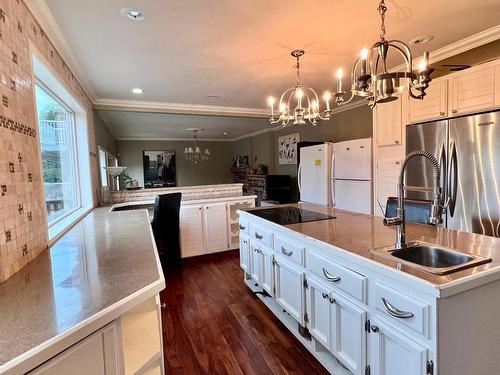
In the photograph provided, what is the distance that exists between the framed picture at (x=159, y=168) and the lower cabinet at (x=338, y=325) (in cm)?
793

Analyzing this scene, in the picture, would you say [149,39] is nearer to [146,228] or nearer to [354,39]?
[146,228]

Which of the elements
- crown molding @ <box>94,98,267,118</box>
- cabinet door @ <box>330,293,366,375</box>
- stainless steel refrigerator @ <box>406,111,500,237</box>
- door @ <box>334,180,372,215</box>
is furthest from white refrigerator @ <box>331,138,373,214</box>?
cabinet door @ <box>330,293,366,375</box>

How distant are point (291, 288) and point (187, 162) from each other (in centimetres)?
787

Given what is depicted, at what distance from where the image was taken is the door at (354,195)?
11.6 ft

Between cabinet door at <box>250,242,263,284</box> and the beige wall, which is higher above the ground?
the beige wall

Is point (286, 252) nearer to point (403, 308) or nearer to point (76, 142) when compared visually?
point (403, 308)

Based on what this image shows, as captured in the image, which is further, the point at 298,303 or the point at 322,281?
the point at 298,303

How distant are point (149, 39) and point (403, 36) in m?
2.13

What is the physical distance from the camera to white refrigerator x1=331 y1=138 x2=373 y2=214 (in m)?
3.52

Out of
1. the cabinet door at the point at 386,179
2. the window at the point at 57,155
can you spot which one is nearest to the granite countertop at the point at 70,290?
the window at the point at 57,155

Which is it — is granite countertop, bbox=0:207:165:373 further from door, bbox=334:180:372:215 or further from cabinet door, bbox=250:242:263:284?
door, bbox=334:180:372:215

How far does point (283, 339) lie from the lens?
204cm

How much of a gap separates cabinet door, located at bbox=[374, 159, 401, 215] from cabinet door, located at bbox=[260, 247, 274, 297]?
174cm

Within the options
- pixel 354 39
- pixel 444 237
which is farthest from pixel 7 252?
pixel 354 39
